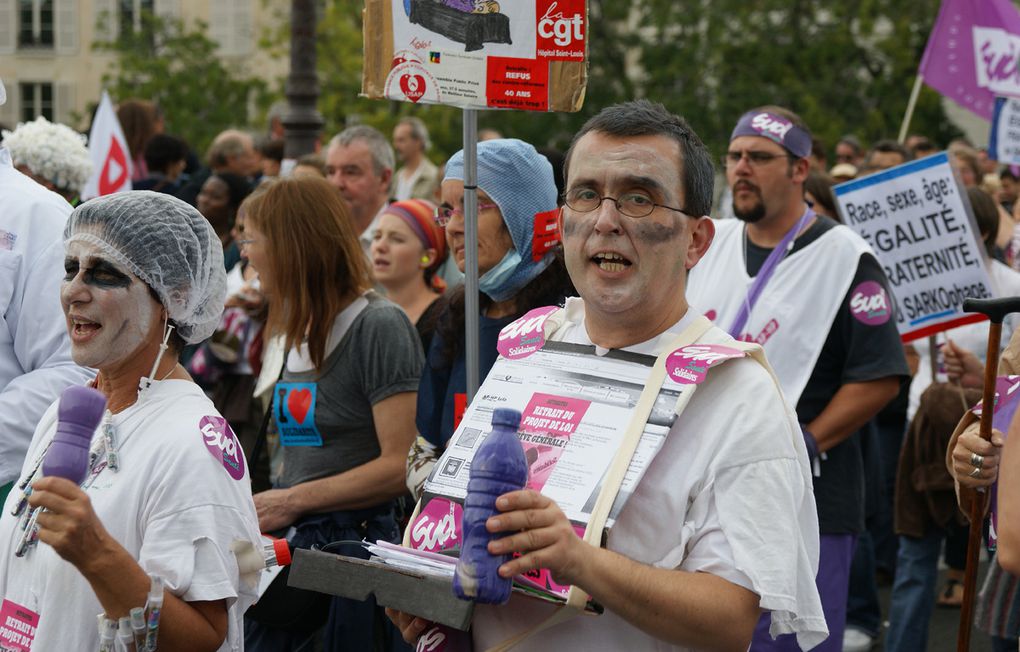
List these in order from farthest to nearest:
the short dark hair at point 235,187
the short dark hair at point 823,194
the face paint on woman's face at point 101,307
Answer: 1. the short dark hair at point 235,187
2. the short dark hair at point 823,194
3. the face paint on woman's face at point 101,307

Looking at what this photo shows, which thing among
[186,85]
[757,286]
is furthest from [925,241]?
[186,85]

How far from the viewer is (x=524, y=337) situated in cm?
292

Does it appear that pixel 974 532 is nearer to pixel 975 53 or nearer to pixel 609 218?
pixel 609 218

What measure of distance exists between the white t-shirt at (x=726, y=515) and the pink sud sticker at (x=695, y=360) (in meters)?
0.04

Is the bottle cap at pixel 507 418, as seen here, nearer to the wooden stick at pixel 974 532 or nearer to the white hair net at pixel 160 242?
the white hair net at pixel 160 242

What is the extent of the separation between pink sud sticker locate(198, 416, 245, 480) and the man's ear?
105 centimetres

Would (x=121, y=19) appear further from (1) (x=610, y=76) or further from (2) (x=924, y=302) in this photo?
(2) (x=924, y=302)

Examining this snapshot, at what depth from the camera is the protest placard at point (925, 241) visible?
5.89 metres

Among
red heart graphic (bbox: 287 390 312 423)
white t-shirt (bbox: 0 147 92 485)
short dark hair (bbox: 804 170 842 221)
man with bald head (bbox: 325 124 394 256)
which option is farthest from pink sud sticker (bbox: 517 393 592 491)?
short dark hair (bbox: 804 170 842 221)

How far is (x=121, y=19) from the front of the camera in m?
42.3

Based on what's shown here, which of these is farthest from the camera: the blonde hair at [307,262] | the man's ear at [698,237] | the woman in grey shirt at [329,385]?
the blonde hair at [307,262]

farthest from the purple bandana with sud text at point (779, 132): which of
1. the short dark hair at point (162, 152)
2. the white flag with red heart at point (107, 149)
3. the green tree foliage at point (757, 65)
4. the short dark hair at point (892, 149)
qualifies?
the green tree foliage at point (757, 65)

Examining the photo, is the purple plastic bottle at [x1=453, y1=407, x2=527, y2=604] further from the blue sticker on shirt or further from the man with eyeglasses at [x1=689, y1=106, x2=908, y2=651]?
the man with eyeglasses at [x1=689, y1=106, x2=908, y2=651]

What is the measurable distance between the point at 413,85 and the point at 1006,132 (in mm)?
7699
